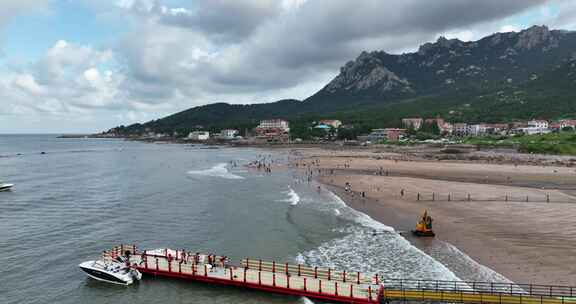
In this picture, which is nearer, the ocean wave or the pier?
the pier

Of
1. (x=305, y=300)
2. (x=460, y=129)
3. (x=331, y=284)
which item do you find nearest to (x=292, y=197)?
(x=331, y=284)

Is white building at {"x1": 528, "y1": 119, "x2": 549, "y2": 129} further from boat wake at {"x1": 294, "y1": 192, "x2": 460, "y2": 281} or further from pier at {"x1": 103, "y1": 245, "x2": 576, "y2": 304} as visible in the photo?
pier at {"x1": 103, "y1": 245, "x2": 576, "y2": 304}

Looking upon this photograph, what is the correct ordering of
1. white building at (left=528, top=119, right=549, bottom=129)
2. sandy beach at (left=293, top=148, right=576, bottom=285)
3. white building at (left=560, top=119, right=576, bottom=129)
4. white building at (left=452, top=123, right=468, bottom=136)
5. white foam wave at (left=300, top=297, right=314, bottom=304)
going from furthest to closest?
white building at (left=452, top=123, right=468, bottom=136)
white building at (left=528, top=119, right=549, bottom=129)
white building at (left=560, top=119, right=576, bottom=129)
sandy beach at (left=293, top=148, right=576, bottom=285)
white foam wave at (left=300, top=297, right=314, bottom=304)

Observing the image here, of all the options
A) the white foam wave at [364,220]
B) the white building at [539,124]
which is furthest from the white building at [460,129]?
the white foam wave at [364,220]

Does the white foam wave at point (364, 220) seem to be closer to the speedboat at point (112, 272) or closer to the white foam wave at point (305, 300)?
the white foam wave at point (305, 300)

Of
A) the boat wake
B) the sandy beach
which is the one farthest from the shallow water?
the sandy beach

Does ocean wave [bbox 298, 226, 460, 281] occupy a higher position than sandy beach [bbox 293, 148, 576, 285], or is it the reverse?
sandy beach [bbox 293, 148, 576, 285]
